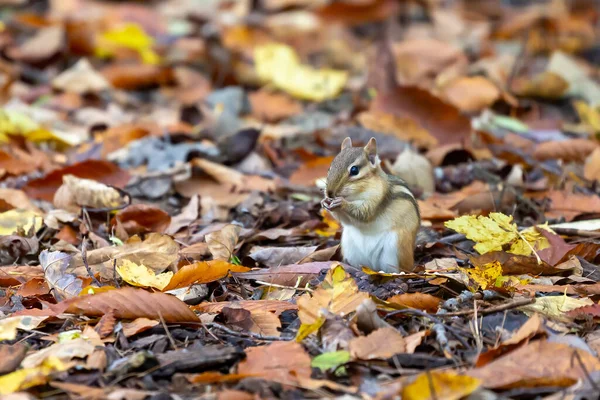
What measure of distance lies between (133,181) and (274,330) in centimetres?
241

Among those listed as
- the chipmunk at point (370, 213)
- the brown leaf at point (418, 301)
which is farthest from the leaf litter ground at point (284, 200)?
the chipmunk at point (370, 213)

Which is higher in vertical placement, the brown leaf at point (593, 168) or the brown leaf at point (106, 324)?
the brown leaf at point (106, 324)

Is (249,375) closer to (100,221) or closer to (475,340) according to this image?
(475,340)

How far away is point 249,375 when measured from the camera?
2912mm

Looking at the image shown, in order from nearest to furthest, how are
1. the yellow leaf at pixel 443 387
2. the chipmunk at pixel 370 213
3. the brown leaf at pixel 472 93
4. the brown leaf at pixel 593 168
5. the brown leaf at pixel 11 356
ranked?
the yellow leaf at pixel 443 387 → the brown leaf at pixel 11 356 → the chipmunk at pixel 370 213 → the brown leaf at pixel 593 168 → the brown leaf at pixel 472 93

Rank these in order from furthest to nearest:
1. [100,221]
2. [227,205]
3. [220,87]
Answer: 1. [220,87]
2. [227,205]
3. [100,221]

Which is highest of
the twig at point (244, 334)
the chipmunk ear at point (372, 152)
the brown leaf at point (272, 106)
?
the chipmunk ear at point (372, 152)

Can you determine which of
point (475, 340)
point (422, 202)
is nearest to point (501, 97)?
point (422, 202)

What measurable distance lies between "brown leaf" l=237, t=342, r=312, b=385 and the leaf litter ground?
11 millimetres

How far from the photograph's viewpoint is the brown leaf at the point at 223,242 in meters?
4.28

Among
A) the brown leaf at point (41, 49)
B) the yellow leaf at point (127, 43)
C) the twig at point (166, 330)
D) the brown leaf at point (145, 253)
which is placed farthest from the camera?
the yellow leaf at point (127, 43)

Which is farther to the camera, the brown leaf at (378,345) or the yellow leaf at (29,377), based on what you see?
the brown leaf at (378,345)

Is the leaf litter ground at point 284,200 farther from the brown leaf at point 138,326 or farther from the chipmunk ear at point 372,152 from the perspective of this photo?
the chipmunk ear at point 372,152

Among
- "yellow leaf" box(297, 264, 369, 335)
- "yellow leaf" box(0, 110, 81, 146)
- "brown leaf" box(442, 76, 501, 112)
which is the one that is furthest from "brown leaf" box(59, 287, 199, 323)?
"brown leaf" box(442, 76, 501, 112)
